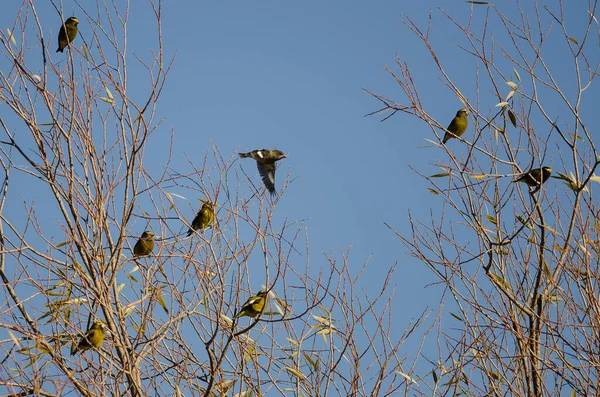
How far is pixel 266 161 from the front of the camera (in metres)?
8.17

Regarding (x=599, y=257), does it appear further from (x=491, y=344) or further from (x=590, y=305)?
(x=491, y=344)

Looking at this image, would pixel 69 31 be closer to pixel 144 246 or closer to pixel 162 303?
pixel 144 246

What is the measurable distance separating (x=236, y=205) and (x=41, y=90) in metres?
1.17

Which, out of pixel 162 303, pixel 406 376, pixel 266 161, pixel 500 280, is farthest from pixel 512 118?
pixel 266 161

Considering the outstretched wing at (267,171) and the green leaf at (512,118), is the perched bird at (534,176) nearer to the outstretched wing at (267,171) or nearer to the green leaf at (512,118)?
the green leaf at (512,118)

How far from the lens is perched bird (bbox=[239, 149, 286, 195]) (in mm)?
8133

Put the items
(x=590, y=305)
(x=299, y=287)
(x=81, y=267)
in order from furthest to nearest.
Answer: (x=299, y=287), (x=81, y=267), (x=590, y=305)

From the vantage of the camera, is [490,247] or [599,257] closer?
[599,257]

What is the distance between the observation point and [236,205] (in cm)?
447

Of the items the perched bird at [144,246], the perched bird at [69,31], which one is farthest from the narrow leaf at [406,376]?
the perched bird at [69,31]

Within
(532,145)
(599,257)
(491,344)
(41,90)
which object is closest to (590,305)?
(599,257)

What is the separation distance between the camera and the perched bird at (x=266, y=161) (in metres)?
A: 8.13

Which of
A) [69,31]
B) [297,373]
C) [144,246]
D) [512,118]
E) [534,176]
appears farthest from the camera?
[69,31]

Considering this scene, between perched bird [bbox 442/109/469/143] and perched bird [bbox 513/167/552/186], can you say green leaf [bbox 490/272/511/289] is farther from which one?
perched bird [bbox 442/109/469/143]
